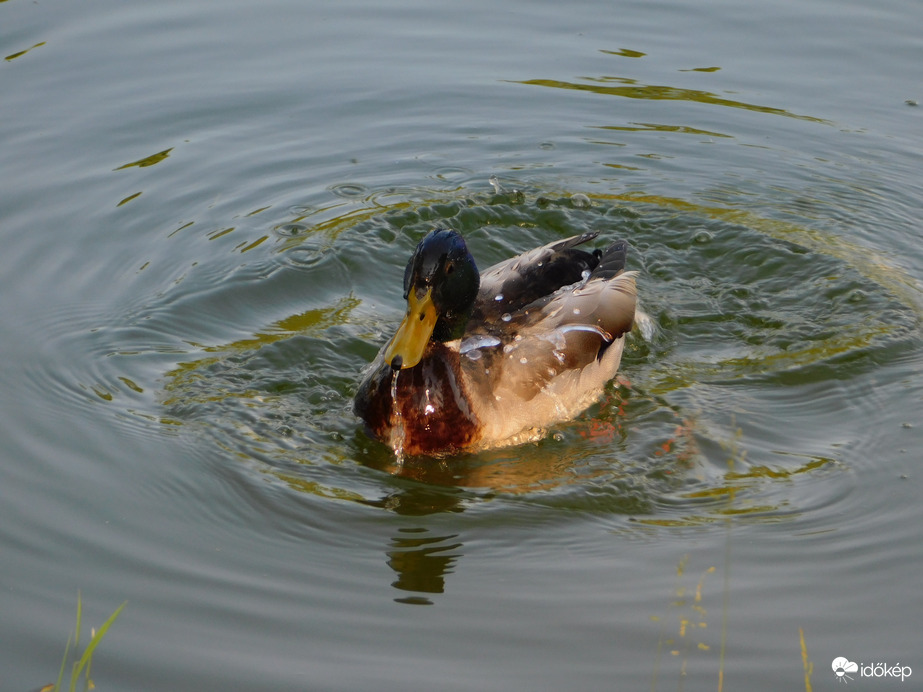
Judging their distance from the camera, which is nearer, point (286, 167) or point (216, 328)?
point (216, 328)

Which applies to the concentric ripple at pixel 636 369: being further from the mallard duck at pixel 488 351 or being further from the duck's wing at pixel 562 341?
the duck's wing at pixel 562 341

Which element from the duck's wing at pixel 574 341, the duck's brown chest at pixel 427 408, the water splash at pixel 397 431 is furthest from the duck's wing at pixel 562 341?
the water splash at pixel 397 431

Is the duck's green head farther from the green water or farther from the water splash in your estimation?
the green water

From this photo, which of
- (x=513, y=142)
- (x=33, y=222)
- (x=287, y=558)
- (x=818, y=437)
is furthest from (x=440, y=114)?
(x=287, y=558)

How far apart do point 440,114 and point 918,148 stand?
12.7 ft

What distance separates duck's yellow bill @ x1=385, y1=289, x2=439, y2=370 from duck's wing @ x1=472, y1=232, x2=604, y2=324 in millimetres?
A: 762

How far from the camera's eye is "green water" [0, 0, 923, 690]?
4.32m

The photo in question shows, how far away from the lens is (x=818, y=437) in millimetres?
5879

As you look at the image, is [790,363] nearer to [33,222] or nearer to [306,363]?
[306,363]

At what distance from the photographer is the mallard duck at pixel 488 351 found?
228 inches

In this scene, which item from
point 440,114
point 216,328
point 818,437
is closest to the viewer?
point 818,437

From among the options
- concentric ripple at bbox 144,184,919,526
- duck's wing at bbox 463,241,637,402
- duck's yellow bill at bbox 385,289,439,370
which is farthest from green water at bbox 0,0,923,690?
duck's yellow bill at bbox 385,289,439,370

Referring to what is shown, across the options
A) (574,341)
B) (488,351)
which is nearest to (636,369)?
(574,341)

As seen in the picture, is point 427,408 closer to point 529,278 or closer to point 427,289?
point 427,289
